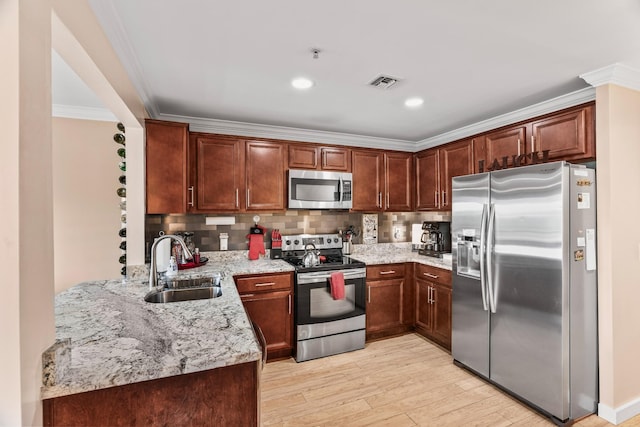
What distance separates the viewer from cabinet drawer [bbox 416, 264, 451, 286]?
10.6 feet

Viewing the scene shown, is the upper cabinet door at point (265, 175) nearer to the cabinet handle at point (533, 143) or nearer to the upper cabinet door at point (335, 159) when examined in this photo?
the upper cabinet door at point (335, 159)

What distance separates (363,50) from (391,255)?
8.59 feet

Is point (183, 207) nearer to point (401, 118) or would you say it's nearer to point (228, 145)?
point (228, 145)

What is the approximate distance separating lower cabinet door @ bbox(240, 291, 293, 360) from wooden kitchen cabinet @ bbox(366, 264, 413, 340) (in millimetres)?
932

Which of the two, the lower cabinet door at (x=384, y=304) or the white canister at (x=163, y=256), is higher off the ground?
the white canister at (x=163, y=256)

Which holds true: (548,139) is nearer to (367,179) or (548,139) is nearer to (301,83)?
(367,179)

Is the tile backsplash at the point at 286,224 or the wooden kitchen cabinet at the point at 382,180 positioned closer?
the tile backsplash at the point at 286,224

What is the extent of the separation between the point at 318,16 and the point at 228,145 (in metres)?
1.95

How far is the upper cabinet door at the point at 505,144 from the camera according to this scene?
2.82 meters

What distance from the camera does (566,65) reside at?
2062 mm

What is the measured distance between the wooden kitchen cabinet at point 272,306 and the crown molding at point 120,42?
1.76 metres
